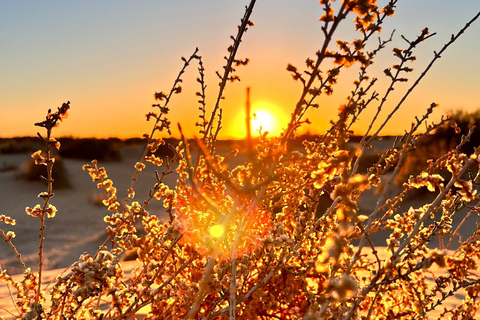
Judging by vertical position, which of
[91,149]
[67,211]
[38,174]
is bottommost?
[67,211]

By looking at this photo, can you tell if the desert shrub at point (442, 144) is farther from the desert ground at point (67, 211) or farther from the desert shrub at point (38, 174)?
the desert shrub at point (38, 174)

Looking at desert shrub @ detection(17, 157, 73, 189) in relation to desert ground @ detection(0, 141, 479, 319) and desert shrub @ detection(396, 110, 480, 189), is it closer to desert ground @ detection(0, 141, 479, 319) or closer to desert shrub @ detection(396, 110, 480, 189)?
desert ground @ detection(0, 141, 479, 319)

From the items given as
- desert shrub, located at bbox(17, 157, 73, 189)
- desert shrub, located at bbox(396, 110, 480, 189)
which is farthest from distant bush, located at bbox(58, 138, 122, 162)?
desert shrub, located at bbox(396, 110, 480, 189)

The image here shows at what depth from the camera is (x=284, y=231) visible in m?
1.80

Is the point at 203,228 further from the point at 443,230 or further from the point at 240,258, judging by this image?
the point at 443,230

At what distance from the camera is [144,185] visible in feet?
52.9

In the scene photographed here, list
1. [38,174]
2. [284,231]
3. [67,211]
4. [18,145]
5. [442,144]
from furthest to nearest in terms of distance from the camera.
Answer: [18,145] → [38,174] → [442,144] → [67,211] → [284,231]

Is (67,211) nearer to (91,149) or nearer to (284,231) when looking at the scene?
(91,149)

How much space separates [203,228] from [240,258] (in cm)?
26

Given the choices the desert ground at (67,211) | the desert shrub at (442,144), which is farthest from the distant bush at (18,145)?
the desert shrub at (442,144)

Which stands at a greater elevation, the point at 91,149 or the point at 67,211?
the point at 91,149

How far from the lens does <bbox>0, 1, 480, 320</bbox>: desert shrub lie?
3.14 feet

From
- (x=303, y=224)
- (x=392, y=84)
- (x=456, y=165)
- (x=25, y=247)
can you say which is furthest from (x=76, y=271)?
(x=25, y=247)

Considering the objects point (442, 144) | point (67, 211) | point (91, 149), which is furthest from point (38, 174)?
point (442, 144)
